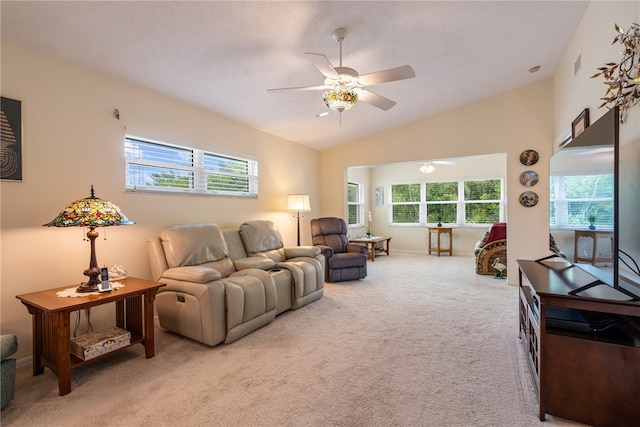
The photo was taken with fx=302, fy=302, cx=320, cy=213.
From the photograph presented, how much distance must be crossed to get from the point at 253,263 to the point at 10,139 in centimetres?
228

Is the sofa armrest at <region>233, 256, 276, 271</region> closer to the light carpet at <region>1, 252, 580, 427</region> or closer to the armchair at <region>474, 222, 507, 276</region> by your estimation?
the light carpet at <region>1, 252, 580, 427</region>

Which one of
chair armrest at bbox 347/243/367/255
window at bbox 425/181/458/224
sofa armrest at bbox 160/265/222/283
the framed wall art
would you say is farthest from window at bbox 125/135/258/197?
window at bbox 425/181/458/224

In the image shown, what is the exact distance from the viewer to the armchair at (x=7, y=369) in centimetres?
178

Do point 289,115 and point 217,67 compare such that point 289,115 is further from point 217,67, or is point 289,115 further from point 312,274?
point 312,274

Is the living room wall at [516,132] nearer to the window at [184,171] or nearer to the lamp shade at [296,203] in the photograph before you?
the lamp shade at [296,203]

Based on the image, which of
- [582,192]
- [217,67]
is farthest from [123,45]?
[582,192]

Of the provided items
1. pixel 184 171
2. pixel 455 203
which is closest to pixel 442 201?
pixel 455 203

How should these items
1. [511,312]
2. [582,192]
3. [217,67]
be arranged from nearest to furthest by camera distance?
[582,192]
[217,67]
[511,312]

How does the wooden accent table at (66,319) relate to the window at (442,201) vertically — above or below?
below

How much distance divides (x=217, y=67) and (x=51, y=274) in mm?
2343

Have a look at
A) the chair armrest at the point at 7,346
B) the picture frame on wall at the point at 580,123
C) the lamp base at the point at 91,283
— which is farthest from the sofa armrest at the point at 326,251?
the chair armrest at the point at 7,346

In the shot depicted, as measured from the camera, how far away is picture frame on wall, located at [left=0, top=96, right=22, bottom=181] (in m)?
2.25

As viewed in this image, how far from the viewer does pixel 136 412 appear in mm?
1791

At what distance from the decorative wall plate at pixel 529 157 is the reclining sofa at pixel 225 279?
3442 millimetres
